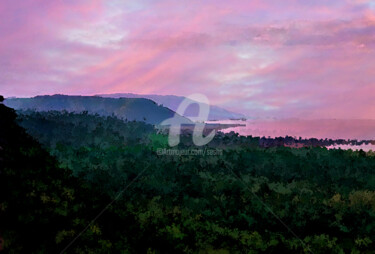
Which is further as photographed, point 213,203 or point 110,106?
point 110,106

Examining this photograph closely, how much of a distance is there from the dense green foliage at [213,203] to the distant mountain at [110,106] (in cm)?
5175

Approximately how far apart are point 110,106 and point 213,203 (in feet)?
217

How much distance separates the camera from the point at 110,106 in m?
75.6

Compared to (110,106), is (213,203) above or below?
below

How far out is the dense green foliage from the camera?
816 centimetres

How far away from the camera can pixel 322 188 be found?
1278 cm

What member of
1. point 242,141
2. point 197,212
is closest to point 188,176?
point 197,212

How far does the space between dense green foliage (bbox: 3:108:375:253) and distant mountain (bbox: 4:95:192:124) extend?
51751mm

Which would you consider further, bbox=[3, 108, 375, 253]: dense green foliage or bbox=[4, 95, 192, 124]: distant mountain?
bbox=[4, 95, 192, 124]: distant mountain

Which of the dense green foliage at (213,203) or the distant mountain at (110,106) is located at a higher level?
the distant mountain at (110,106)

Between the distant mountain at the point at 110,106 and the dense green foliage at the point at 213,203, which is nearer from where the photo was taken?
the dense green foliage at the point at 213,203

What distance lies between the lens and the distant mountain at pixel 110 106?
237 ft

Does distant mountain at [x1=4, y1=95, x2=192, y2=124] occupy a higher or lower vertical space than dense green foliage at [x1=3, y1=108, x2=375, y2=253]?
higher

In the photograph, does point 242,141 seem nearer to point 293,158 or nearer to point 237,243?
point 293,158
